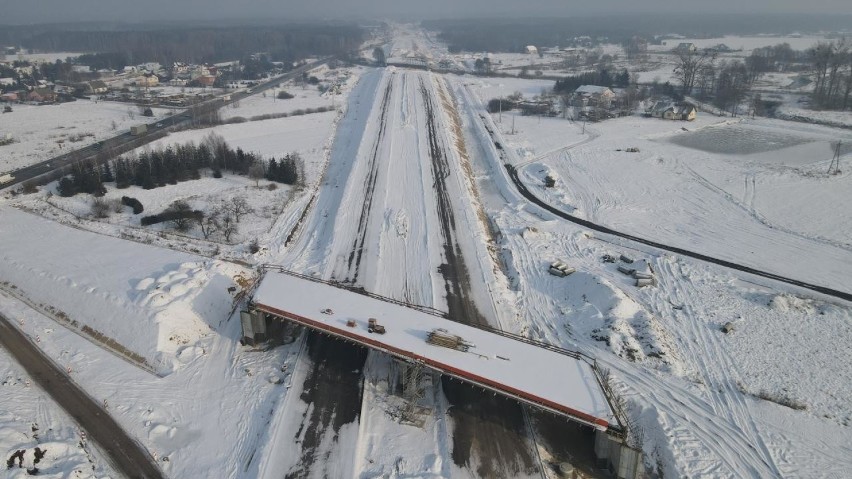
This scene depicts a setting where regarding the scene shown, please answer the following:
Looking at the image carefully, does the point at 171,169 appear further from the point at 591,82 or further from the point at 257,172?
the point at 591,82

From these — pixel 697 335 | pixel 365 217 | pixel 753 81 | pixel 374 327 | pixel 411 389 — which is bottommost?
pixel 697 335

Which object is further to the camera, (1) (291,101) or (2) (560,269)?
(1) (291,101)

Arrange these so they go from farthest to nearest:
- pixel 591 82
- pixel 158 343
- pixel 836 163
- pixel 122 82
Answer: pixel 122 82 < pixel 591 82 < pixel 836 163 < pixel 158 343

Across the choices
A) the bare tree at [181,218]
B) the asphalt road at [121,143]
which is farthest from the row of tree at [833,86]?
the asphalt road at [121,143]

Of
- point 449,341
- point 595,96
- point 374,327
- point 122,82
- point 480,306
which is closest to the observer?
point 449,341

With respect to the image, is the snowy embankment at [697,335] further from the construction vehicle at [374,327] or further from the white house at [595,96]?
the white house at [595,96]

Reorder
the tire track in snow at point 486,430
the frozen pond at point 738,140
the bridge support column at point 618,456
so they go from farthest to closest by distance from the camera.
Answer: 1. the frozen pond at point 738,140
2. the tire track in snow at point 486,430
3. the bridge support column at point 618,456

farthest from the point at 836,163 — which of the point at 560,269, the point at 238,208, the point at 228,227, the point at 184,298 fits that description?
the point at 184,298
